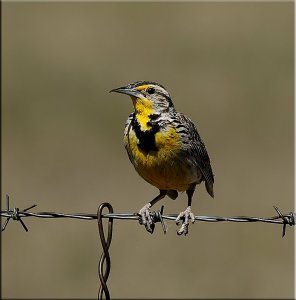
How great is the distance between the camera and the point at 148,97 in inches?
206

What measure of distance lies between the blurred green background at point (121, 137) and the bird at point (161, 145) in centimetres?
215

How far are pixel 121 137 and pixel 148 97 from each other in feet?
16.7

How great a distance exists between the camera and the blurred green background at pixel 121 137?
8.04 metres

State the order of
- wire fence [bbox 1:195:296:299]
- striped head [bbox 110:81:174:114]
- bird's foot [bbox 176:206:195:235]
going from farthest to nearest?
striped head [bbox 110:81:174:114] → bird's foot [bbox 176:206:195:235] → wire fence [bbox 1:195:296:299]

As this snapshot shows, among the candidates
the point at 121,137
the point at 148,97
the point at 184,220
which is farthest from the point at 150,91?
the point at 121,137

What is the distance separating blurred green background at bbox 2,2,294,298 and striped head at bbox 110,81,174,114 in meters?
2.23

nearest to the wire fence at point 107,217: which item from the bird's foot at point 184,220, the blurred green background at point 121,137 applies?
the bird's foot at point 184,220

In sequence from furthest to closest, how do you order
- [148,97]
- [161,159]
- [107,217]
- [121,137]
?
[121,137] → [148,97] → [161,159] → [107,217]

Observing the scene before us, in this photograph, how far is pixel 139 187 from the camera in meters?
9.59

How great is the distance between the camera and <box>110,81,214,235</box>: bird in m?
5.01

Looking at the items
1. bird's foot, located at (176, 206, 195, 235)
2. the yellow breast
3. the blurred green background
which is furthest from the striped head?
the blurred green background

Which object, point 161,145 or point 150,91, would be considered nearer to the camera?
point 161,145

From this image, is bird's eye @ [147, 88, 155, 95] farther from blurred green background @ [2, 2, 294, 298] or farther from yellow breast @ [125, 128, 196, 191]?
blurred green background @ [2, 2, 294, 298]

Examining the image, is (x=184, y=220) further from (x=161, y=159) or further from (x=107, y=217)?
(x=107, y=217)
